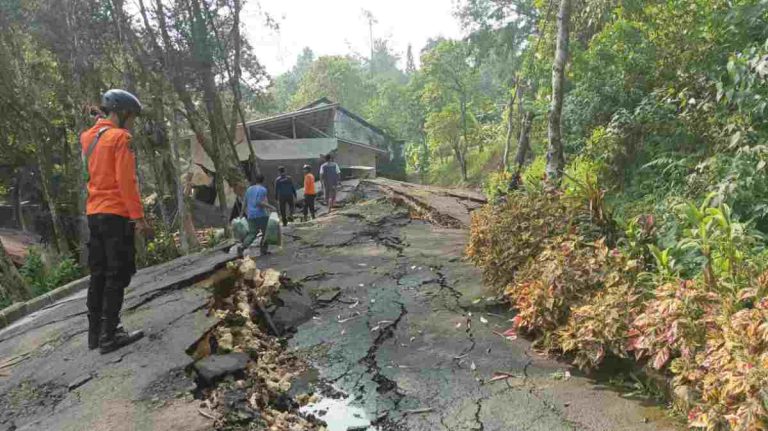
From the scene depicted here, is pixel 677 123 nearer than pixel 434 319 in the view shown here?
No

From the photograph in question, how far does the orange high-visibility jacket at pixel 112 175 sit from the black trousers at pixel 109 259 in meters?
0.10

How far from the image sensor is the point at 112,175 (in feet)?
13.0

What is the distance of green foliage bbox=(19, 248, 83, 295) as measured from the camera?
11.0 m

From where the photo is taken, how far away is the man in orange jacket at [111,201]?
12.8 feet

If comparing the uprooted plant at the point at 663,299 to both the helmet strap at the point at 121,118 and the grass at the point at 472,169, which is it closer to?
the helmet strap at the point at 121,118

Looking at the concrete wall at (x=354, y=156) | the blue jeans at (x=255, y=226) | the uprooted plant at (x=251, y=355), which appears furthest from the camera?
the concrete wall at (x=354, y=156)

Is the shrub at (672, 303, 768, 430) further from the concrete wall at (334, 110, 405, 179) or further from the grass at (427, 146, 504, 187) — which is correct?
the grass at (427, 146, 504, 187)

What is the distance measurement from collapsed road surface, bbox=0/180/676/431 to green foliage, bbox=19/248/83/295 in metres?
5.21

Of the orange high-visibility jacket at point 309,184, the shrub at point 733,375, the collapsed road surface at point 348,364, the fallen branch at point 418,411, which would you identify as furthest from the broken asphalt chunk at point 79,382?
the orange high-visibility jacket at point 309,184

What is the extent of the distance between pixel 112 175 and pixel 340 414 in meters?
2.50

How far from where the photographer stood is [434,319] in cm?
528

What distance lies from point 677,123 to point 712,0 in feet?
6.44

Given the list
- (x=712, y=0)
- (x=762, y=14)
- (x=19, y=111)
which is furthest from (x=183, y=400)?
(x=19, y=111)

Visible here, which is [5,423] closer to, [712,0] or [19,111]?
[712,0]
